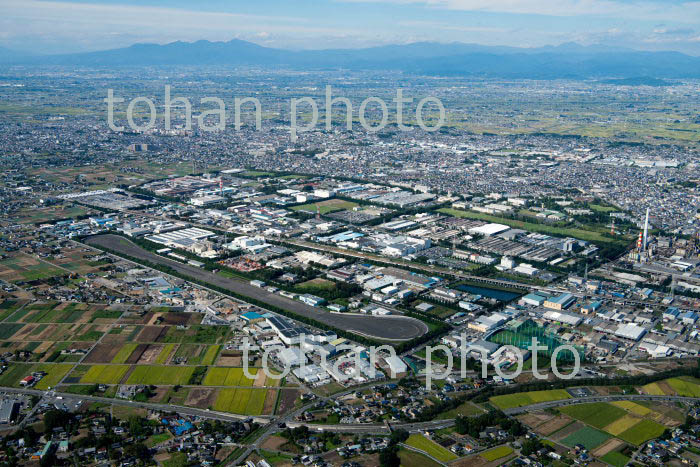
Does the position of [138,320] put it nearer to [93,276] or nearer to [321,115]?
[93,276]

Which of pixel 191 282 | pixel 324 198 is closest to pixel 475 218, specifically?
pixel 324 198

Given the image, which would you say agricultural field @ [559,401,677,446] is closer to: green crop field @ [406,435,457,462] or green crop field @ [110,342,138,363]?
green crop field @ [406,435,457,462]

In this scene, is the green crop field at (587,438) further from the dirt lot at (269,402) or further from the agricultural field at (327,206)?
the agricultural field at (327,206)

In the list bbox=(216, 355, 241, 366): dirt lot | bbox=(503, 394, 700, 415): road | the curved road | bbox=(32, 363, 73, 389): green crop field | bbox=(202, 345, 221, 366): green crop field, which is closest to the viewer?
bbox=(503, 394, 700, 415): road

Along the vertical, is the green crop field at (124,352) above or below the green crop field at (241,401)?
above

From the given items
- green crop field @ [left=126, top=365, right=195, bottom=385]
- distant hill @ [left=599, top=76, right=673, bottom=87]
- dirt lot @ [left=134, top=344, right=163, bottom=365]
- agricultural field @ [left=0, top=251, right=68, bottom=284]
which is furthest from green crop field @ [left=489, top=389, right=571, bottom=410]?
distant hill @ [left=599, top=76, right=673, bottom=87]

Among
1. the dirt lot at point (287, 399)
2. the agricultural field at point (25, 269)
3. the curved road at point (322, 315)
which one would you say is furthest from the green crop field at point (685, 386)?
the agricultural field at point (25, 269)
